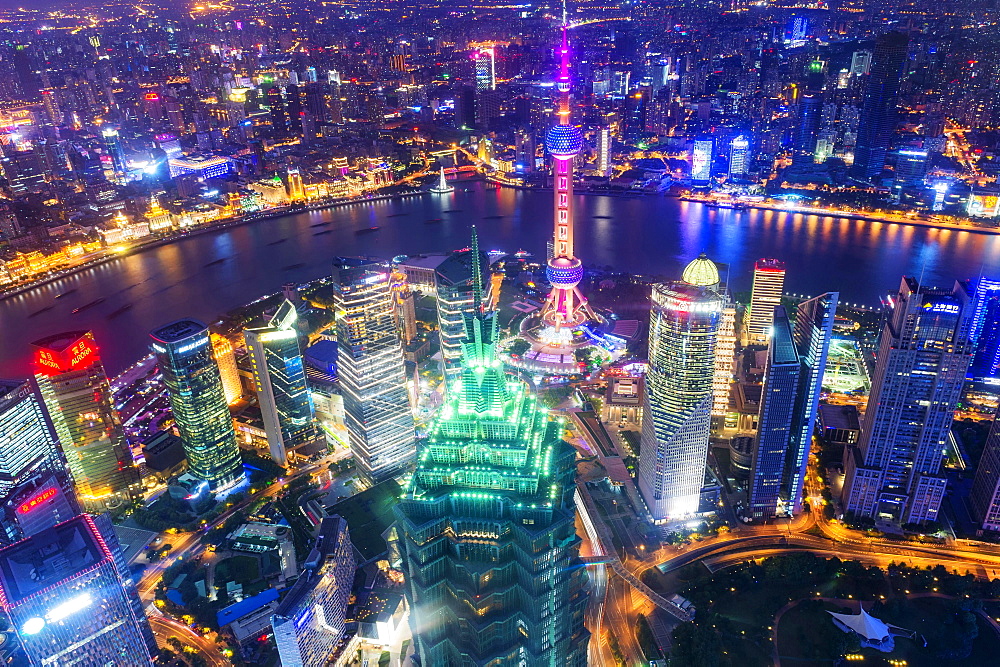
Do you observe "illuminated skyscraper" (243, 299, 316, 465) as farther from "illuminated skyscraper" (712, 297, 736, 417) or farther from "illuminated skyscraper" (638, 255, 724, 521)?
"illuminated skyscraper" (712, 297, 736, 417)

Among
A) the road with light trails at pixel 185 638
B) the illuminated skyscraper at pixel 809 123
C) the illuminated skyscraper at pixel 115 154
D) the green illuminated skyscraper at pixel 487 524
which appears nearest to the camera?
the green illuminated skyscraper at pixel 487 524

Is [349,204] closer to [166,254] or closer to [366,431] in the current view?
[166,254]

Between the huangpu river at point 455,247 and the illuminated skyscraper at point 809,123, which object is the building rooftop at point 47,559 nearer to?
→ the huangpu river at point 455,247

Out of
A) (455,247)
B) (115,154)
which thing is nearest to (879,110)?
(455,247)

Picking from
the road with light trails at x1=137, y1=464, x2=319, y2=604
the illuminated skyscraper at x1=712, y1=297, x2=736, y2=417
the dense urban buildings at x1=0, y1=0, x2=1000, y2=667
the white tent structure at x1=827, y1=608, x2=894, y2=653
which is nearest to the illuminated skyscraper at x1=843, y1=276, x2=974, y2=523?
the dense urban buildings at x1=0, y1=0, x2=1000, y2=667

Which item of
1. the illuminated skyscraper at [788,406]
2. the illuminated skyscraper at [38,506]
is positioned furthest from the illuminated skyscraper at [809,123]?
the illuminated skyscraper at [38,506]

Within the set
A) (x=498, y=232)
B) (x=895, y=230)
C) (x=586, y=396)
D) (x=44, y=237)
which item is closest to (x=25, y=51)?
(x=44, y=237)

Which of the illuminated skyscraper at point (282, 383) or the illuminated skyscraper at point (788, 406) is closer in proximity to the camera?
the illuminated skyscraper at point (788, 406)
